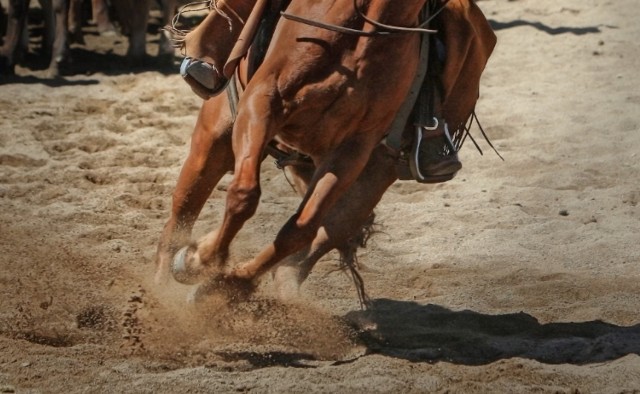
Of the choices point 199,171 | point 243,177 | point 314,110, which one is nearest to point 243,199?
point 243,177

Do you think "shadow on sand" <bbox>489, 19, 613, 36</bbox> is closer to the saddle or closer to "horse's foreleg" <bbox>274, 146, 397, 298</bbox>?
the saddle

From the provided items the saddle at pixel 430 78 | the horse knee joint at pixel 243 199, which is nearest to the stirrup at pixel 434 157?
the saddle at pixel 430 78

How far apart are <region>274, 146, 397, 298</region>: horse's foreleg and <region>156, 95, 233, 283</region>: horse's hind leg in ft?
1.79

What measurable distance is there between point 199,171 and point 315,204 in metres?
1.07

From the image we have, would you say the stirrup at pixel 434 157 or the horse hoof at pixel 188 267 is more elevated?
the stirrup at pixel 434 157

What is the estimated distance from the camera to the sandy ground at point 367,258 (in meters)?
5.46

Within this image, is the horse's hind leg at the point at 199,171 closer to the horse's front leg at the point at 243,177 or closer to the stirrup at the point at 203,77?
the stirrup at the point at 203,77

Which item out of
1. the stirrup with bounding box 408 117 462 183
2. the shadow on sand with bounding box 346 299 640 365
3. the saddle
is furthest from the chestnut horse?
the shadow on sand with bounding box 346 299 640 365

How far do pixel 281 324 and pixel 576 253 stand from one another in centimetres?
221

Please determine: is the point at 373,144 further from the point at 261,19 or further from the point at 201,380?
the point at 201,380

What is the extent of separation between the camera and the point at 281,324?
6.07m

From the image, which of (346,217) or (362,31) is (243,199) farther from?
(346,217)

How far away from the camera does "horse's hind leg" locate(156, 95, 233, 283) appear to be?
6.20 metres

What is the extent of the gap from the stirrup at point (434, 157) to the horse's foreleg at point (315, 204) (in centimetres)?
66
